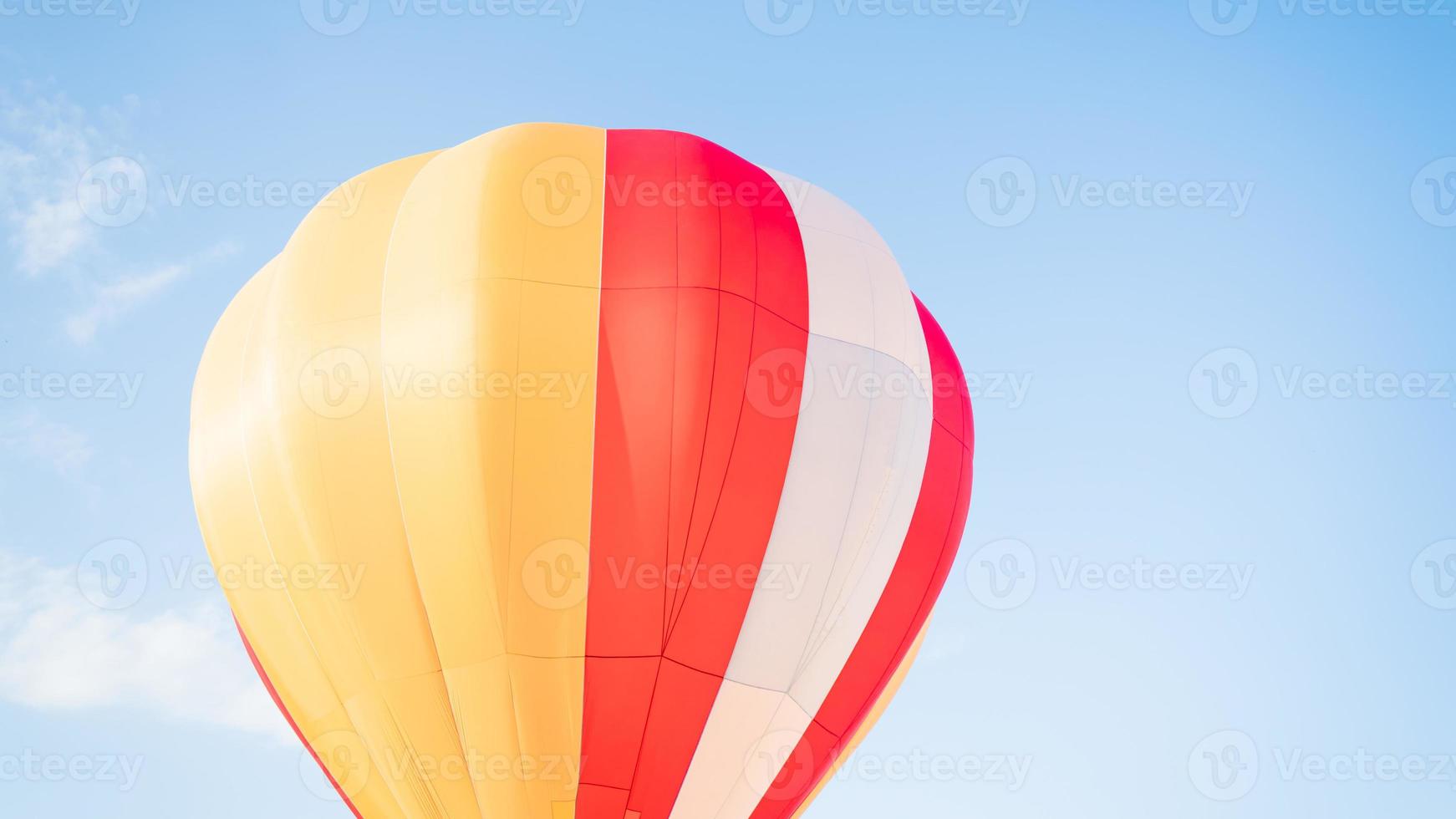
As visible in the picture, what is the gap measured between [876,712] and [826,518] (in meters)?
2.37

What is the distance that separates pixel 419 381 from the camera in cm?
875

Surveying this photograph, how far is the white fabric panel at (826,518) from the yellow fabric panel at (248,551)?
2.36 metres

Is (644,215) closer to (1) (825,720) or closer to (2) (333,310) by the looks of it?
(2) (333,310)

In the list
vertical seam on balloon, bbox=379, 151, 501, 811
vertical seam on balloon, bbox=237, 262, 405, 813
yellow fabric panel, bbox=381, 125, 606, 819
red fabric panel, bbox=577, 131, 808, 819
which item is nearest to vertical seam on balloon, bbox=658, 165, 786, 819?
red fabric panel, bbox=577, 131, 808, 819

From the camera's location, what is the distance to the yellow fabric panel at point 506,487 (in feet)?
27.6

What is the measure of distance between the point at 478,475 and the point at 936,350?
411cm

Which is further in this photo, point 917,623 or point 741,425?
point 917,623

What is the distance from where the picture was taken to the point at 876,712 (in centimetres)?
1079

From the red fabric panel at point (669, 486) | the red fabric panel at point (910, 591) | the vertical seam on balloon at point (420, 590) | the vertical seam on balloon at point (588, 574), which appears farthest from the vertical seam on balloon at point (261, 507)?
the red fabric panel at point (910, 591)

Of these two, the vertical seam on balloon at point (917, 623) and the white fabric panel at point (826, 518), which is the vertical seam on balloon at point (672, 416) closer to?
the white fabric panel at point (826, 518)

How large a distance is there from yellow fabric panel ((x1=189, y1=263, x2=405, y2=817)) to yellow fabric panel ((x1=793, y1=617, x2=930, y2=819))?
10.6 ft

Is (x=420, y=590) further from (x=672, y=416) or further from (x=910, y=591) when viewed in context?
(x=910, y=591)

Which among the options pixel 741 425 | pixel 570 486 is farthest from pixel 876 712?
pixel 570 486

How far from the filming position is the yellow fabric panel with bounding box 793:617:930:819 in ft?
33.5
